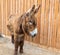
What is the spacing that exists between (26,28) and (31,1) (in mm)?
870

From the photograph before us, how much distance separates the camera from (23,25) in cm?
276

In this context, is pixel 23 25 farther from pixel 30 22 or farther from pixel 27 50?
pixel 27 50

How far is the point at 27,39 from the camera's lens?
3.63 meters

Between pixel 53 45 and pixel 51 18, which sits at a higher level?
pixel 51 18

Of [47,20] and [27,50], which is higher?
[47,20]

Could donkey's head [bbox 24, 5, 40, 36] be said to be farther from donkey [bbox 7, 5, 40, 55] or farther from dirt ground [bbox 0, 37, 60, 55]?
dirt ground [bbox 0, 37, 60, 55]

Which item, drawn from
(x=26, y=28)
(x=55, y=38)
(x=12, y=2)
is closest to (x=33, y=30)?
(x=26, y=28)

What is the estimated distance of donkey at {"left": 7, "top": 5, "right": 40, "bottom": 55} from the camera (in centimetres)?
272

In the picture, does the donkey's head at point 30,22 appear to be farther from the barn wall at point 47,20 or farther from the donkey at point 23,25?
the barn wall at point 47,20

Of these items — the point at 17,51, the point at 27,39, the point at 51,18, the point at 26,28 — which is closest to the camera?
the point at 26,28

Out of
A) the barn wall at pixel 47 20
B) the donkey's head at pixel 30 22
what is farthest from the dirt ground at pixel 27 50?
the donkey's head at pixel 30 22

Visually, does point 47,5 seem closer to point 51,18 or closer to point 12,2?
point 51,18

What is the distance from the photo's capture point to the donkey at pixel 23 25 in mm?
2717

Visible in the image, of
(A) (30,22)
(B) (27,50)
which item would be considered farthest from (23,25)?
(B) (27,50)
